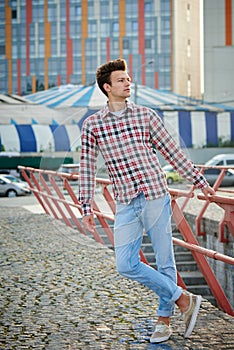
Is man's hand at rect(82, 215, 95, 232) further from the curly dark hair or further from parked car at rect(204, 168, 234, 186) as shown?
parked car at rect(204, 168, 234, 186)

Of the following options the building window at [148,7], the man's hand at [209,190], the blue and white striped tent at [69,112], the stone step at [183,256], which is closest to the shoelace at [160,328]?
the man's hand at [209,190]

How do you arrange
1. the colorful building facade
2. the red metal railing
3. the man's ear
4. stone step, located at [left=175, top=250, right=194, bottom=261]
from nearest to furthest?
the man's ear, the red metal railing, stone step, located at [left=175, top=250, right=194, bottom=261], the colorful building facade

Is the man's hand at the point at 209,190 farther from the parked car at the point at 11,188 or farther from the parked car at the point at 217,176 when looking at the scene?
the parked car at the point at 11,188

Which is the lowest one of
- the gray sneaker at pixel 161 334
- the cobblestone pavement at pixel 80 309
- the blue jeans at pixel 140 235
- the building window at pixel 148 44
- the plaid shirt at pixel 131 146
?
the cobblestone pavement at pixel 80 309

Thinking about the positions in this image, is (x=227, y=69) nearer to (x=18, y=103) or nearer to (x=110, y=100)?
(x=18, y=103)

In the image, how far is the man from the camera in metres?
4.61

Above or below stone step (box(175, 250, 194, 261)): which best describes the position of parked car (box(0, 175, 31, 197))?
below

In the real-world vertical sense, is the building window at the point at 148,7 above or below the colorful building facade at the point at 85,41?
above

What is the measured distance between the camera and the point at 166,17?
264 feet

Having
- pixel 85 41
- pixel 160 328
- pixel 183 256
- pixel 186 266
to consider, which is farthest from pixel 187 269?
pixel 85 41

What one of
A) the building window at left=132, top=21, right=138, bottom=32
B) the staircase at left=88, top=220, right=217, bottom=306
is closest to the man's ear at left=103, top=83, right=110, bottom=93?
the staircase at left=88, top=220, right=217, bottom=306

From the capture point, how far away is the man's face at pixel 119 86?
15.4ft

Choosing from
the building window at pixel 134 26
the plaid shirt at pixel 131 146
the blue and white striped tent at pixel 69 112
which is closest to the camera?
the plaid shirt at pixel 131 146

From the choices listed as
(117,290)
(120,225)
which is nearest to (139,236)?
(120,225)
